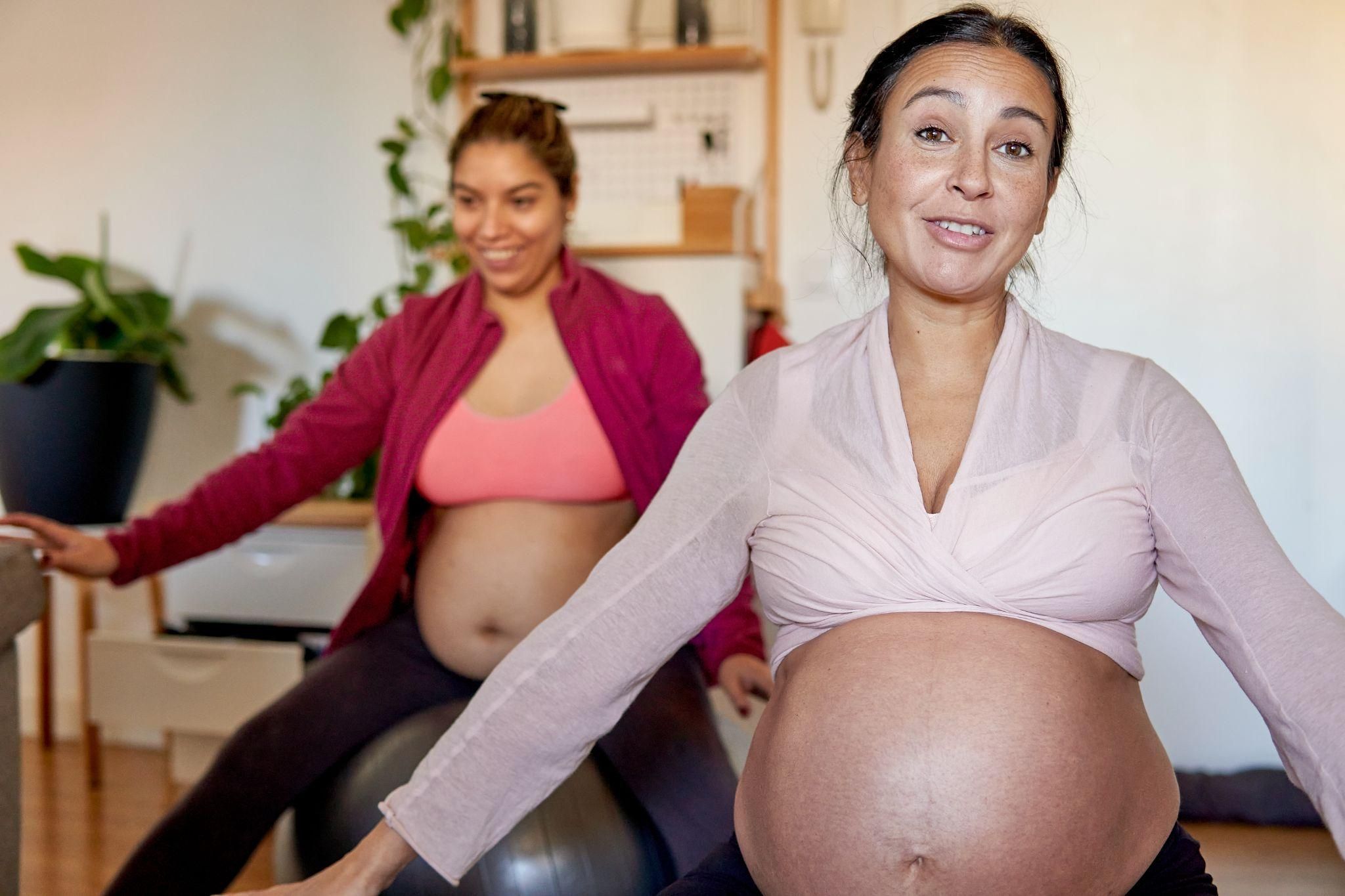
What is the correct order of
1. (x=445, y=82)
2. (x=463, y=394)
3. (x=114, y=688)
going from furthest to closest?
(x=445, y=82) < (x=114, y=688) < (x=463, y=394)

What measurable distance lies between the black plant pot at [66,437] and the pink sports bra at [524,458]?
1.50 metres

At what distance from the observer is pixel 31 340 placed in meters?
2.98

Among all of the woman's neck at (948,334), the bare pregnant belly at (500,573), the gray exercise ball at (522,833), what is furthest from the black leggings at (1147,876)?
the bare pregnant belly at (500,573)

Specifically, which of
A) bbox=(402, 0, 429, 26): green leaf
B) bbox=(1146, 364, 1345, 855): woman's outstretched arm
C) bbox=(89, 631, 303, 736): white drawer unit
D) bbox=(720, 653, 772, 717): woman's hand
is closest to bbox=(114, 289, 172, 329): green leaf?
bbox=(89, 631, 303, 736): white drawer unit

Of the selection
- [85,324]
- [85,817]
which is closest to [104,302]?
[85,324]

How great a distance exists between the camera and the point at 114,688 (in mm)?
3045

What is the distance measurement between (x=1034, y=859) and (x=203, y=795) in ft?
3.72

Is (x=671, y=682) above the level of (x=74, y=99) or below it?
below

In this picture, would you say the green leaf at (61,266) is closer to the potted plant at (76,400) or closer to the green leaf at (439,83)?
the potted plant at (76,400)

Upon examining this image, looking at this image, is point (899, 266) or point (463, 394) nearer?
point (899, 266)

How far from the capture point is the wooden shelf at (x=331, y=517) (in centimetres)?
295

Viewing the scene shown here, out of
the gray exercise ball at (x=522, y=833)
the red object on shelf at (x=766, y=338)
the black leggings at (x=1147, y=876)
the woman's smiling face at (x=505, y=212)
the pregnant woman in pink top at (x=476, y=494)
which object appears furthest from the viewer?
the red object on shelf at (x=766, y=338)

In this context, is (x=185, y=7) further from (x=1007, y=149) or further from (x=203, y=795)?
(x=1007, y=149)

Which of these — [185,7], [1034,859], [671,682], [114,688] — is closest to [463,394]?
[671,682]
